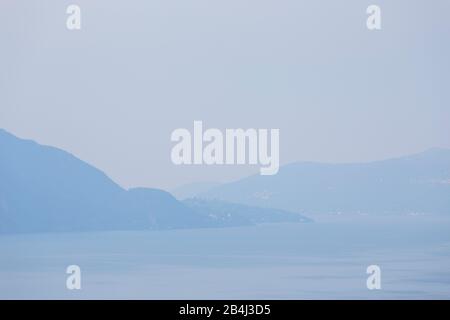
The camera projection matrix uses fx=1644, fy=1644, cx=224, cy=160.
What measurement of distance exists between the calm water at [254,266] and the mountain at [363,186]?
10cm

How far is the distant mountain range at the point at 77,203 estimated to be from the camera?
377 inches

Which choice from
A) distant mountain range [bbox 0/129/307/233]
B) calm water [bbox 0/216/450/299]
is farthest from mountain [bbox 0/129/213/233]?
calm water [bbox 0/216/450/299]

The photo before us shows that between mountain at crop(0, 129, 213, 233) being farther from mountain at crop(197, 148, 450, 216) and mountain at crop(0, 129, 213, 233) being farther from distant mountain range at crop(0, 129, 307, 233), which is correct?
mountain at crop(197, 148, 450, 216)

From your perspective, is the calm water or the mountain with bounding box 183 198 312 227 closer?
the calm water

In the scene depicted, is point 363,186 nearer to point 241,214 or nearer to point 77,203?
point 241,214

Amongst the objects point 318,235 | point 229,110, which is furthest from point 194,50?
point 318,235

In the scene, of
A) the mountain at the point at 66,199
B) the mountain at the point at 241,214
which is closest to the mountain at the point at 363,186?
the mountain at the point at 241,214

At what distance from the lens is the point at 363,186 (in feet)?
31.4

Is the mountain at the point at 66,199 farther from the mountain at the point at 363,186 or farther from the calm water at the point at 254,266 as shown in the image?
the mountain at the point at 363,186

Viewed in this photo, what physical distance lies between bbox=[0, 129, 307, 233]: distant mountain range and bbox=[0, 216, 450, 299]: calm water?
0.13m

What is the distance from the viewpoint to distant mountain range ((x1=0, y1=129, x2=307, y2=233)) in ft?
31.4

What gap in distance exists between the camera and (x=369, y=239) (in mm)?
9531

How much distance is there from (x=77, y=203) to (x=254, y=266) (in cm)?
112
